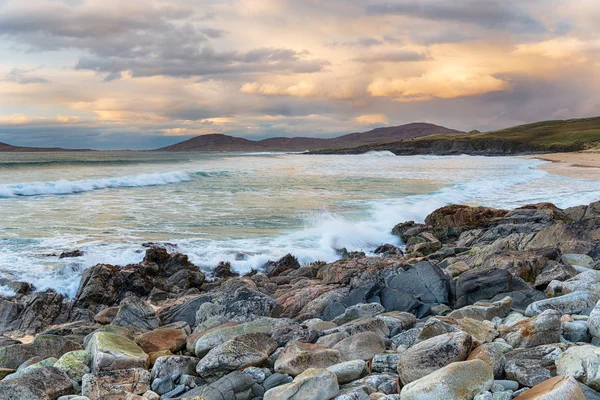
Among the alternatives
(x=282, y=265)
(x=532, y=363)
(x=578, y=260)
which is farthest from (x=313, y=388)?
(x=282, y=265)

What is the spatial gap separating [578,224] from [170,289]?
885 cm

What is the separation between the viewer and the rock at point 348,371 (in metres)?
4.33

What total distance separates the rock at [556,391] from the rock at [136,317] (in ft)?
18.0

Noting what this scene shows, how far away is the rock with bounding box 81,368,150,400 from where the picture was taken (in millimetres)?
4676

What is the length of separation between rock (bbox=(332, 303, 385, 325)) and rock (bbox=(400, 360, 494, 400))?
2.85 meters

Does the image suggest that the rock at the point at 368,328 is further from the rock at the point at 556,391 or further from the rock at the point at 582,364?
the rock at the point at 556,391

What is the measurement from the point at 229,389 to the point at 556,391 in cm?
245

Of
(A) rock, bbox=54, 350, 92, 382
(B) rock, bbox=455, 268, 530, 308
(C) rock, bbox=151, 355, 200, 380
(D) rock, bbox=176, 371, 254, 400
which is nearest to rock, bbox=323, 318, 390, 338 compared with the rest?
(D) rock, bbox=176, 371, 254, 400

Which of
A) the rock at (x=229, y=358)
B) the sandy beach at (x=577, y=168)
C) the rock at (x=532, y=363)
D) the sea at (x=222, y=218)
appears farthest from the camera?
the sandy beach at (x=577, y=168)

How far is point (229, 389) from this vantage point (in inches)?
173

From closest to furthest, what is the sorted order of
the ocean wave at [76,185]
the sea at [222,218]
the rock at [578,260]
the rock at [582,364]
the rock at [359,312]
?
the rock at [582,364] < the rock at [359,312] < the rock at [578,260] < the sea at [222,218] < the ocean wave at [76,185]

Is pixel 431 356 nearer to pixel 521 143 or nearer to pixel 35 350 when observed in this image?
pixel 35 350

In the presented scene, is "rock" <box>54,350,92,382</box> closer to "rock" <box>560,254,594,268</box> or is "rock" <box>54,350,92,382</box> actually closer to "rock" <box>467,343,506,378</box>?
"rock" <box>467,343,506,378</box>

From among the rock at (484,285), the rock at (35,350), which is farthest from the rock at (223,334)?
the rock at (484,285)
